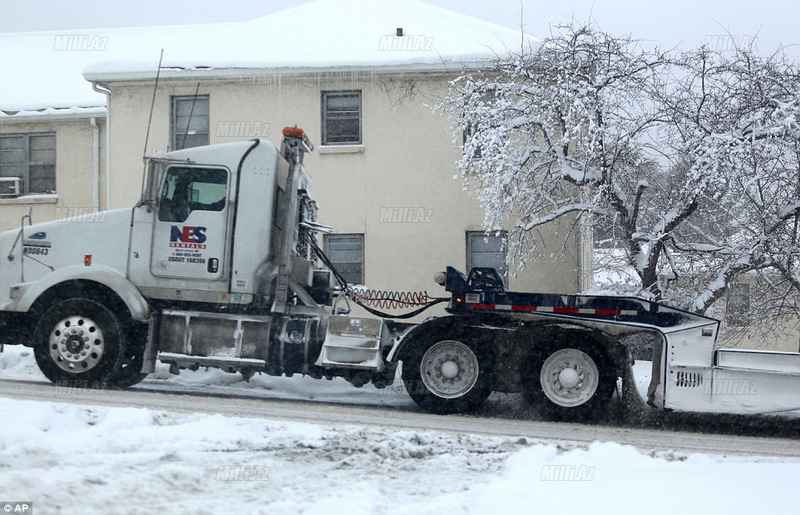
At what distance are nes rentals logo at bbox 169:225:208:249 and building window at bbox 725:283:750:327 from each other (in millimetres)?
8588

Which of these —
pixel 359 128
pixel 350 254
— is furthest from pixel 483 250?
pixel 359 128

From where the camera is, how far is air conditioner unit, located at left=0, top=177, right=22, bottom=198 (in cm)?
1934

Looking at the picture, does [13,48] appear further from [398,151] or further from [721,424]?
[721,424]

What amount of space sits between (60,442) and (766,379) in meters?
7.21

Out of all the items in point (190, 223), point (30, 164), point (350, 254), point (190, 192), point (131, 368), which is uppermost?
point (30, 164)

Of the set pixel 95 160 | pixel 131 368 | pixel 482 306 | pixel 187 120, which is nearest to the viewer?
pixel 482 306

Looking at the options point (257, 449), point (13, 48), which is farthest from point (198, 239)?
point (13, 48)

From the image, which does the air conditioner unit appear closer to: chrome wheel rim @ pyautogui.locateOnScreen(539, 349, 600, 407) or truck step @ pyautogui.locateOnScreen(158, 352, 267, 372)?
truck step @ pyautogui.locateOnScreen(158, 352, 267, 372)

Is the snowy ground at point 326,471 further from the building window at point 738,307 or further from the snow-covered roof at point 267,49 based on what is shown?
the snow-covered roof at point 267,49

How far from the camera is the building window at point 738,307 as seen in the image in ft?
47.9

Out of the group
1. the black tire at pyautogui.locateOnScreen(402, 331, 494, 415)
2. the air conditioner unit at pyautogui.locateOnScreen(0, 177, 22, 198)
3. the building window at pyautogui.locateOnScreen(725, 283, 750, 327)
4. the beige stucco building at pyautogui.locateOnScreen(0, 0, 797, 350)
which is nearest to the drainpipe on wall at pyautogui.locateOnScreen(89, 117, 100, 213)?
the beige stucco building at pyautogui.locateOnScreen(0, 0, 797, 350)

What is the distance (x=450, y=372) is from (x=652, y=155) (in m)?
5.61

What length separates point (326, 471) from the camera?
6109mm

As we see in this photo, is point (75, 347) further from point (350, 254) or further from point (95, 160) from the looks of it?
point (95, 160)
